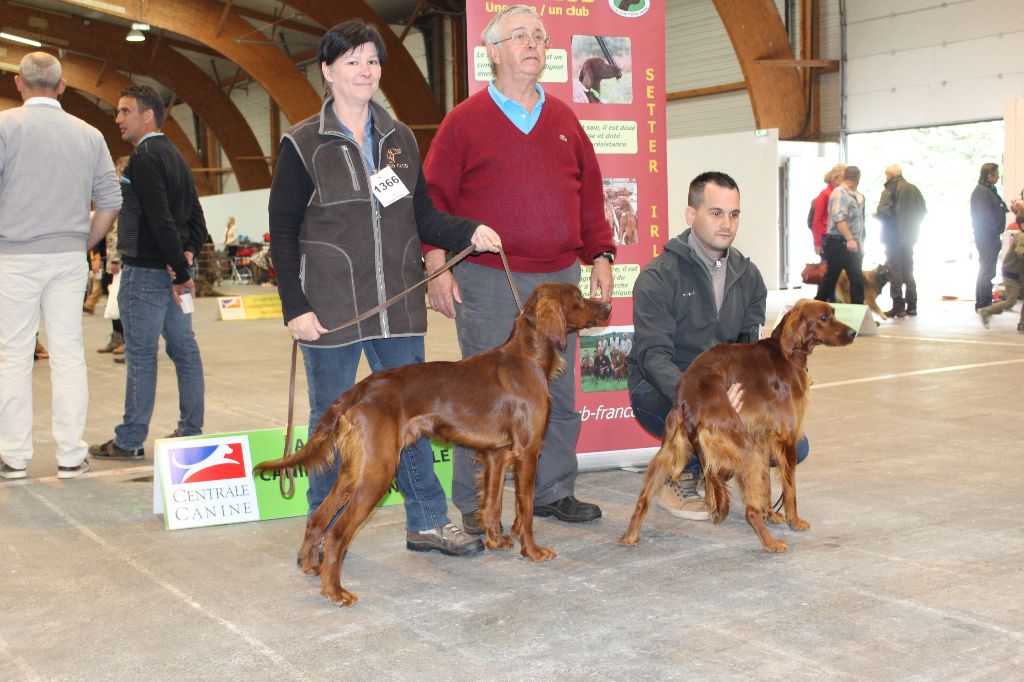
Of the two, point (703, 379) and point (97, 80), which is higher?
point (97, 80)

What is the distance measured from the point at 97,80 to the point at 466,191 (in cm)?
2796

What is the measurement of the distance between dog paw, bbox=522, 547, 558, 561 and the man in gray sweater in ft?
7.63

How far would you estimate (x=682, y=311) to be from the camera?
12.1 feet

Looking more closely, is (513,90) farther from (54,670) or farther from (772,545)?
(54,670)

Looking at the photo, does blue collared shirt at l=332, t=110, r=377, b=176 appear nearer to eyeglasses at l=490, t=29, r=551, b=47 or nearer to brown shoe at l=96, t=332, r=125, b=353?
eyeglasses at l=490, t=29, r=551, b=47

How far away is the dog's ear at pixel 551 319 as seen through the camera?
10.2 feet

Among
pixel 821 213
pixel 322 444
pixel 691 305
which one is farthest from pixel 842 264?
pixel 322 444

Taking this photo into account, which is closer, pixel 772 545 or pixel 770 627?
pixel 770 627

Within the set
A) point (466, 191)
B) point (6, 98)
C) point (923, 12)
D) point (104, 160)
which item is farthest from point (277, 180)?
point (6, 98)

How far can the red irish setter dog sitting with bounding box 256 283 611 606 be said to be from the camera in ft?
9.33

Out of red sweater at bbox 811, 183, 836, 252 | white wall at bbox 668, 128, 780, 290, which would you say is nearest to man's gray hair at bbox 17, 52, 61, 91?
red sweater at bbox 811, 183, 836, 252

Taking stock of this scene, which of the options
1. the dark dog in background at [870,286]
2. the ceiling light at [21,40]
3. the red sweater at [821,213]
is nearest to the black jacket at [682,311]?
the dark dog in background at [870,286]

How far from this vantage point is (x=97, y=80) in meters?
28.3

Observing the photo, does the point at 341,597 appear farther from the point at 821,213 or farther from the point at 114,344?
the point at 821,213
